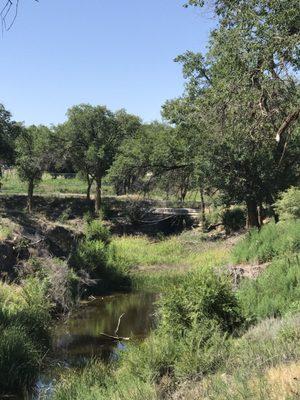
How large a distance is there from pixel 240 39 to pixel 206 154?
20.7 meters

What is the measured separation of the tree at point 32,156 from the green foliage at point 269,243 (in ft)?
96.3

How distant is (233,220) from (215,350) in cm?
2960

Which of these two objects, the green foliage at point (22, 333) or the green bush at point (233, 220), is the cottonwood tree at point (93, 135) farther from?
the green foliage at point (22, 333)

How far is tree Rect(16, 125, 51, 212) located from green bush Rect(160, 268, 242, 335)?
34901mm

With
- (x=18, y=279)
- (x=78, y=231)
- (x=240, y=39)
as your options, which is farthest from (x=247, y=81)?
(x=78, y=231)

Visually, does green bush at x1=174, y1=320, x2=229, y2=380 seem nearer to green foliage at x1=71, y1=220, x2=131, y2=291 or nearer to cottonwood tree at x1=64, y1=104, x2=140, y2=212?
green foliage at x1=71, y1=220, x2=131, y2=291

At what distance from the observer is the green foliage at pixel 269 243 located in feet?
52.9

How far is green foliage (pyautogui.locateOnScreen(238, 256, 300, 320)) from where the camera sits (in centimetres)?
A: 1130

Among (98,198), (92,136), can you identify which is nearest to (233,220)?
(98,198)

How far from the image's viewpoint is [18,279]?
782 inches

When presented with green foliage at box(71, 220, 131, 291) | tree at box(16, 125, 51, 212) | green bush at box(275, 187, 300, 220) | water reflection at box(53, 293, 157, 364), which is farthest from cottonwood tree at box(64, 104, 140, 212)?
water reflection at box(53, 293, 157, 364)

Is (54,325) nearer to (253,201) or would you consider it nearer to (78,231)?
(78,231)

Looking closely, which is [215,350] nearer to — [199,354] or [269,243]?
[199,354]

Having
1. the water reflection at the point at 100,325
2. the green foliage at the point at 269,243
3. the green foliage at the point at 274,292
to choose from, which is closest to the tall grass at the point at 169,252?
the water reflection at the point at 100,325
